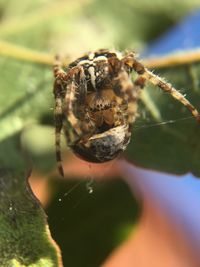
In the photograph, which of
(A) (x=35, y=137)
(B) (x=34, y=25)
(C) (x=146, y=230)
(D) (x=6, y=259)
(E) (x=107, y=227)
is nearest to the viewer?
(D) (x=6, y=259)

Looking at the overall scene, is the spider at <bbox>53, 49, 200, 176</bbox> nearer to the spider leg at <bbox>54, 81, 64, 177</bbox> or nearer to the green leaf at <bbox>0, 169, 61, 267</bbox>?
→ the spider leg at <bbox>54, 81, 64, 177</bbox>

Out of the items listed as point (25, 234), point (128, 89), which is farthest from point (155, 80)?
point (25, 234)

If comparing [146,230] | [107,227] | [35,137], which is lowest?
[146,230]

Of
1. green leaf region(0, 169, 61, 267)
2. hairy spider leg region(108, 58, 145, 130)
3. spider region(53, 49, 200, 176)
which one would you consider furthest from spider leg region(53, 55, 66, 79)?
green leaf region(0, 169, 61, 267)

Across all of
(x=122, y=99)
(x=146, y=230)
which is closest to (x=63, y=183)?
(x=122, y=99)

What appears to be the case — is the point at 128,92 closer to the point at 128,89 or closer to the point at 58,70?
the point at 128,89

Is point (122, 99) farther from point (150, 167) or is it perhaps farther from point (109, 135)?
point (150, 167)

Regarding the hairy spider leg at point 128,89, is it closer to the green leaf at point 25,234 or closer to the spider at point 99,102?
the spider at point 99,102
